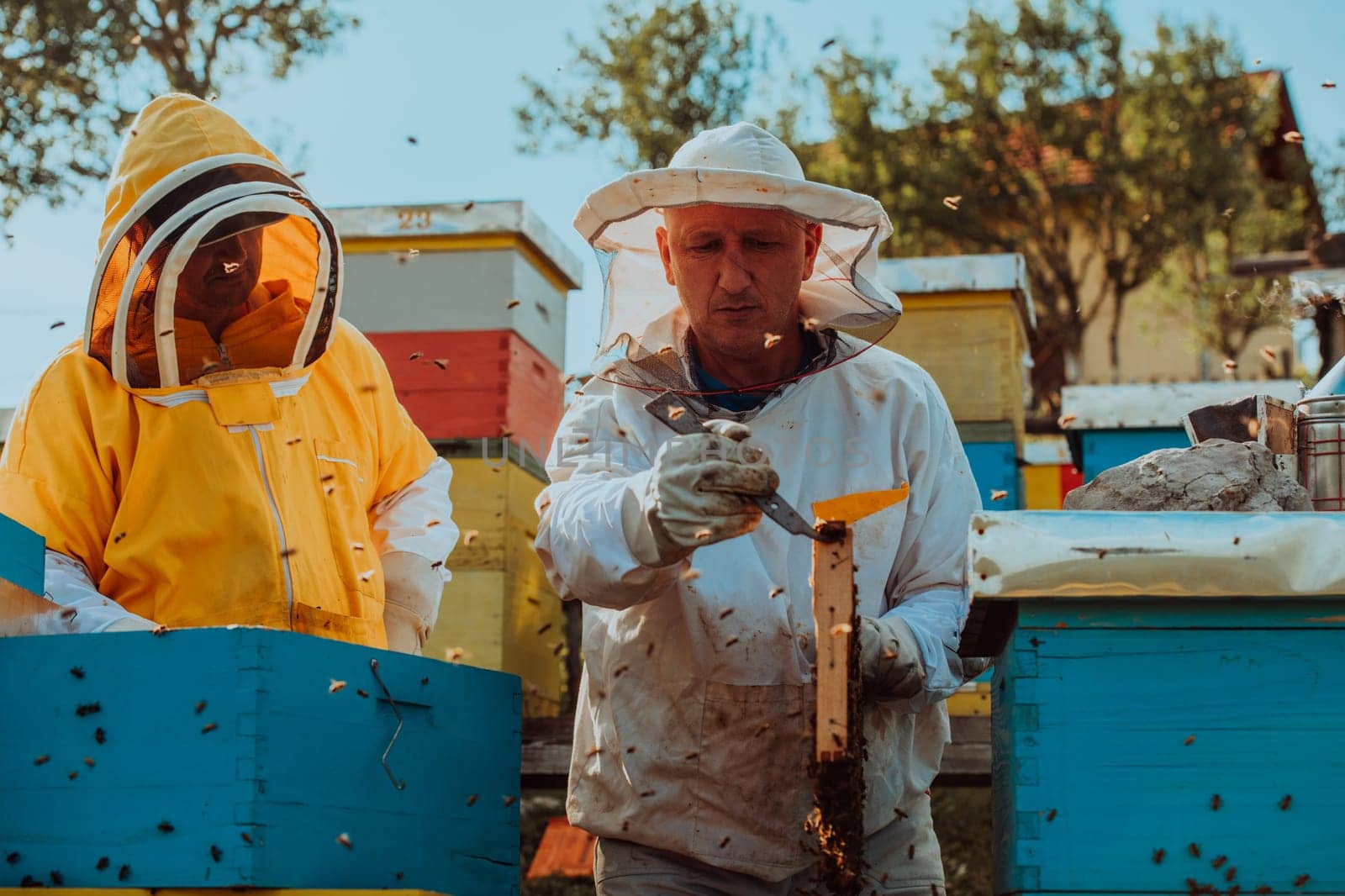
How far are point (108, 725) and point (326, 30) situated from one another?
534 inches

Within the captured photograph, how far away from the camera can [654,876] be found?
2467 mm

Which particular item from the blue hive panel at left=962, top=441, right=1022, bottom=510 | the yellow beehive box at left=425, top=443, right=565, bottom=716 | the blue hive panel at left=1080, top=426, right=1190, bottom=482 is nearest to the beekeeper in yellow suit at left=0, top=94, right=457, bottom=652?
the yellow beehive box at left=425, top=443, right=565, bottom=716

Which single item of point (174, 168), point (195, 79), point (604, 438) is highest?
point (195, 79)

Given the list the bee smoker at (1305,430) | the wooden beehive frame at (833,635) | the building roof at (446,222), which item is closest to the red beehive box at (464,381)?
the building roof at (446,222)

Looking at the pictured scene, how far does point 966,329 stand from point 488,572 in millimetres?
1803

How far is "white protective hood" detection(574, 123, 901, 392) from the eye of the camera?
266 cm

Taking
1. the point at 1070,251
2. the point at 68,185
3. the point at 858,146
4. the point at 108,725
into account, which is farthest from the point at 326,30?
the point at 108,725

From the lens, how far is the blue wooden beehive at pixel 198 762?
85.2 inches

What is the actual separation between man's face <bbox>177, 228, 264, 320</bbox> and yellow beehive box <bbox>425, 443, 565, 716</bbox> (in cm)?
217

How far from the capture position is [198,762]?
2.18 meters

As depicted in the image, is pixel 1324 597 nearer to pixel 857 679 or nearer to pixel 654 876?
pixel 857 679

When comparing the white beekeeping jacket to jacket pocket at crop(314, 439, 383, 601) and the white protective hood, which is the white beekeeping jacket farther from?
jacket pocket at crop(314, 439, 383, 601)

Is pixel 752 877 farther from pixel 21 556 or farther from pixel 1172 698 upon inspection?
pixel 21 556

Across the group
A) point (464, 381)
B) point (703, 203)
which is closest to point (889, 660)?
point (703, 203)
